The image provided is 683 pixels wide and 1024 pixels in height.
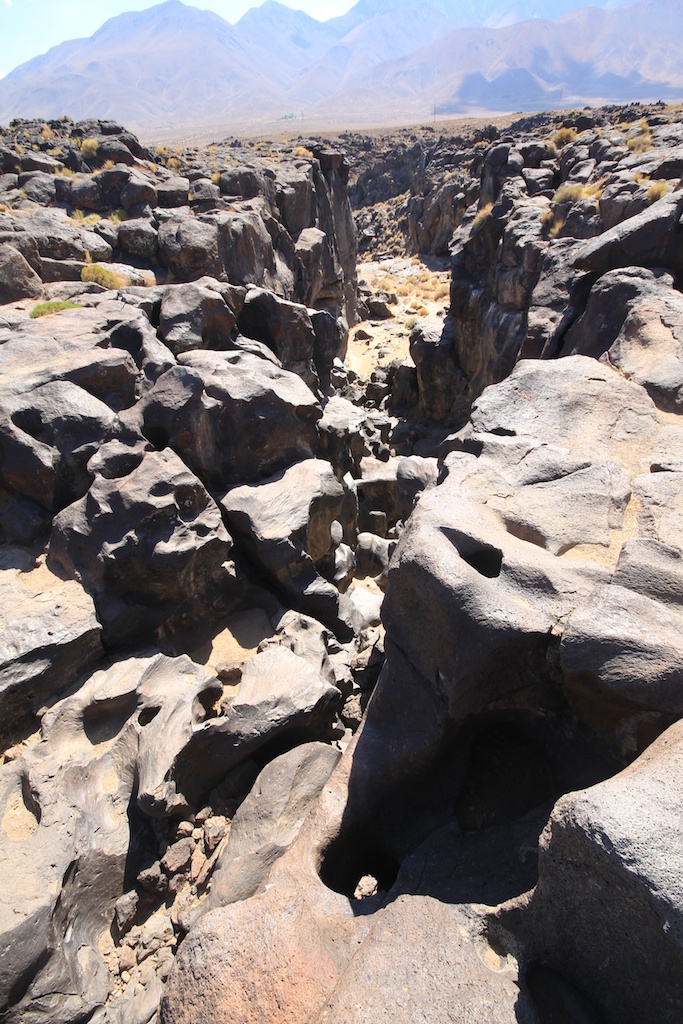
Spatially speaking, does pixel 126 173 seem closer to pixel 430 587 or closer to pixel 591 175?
pixel 591 175

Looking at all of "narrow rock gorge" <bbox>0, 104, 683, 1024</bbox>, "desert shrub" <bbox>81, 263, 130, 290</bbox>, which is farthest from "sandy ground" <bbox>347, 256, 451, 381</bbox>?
"narrow rock gorge" <bbox>0, 104, 683, 1024</bbox>

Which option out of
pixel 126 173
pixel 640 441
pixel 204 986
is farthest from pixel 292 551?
pixel 126 173

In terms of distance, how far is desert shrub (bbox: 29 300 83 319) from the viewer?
37.5 feet

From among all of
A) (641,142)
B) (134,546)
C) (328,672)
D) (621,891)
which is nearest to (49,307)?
(134,546)

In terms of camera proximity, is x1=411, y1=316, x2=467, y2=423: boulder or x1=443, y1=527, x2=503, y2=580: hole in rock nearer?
x1=443, y1=527, x2=503, y2=580: hole in rock

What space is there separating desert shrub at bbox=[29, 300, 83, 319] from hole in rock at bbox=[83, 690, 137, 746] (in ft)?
26.4

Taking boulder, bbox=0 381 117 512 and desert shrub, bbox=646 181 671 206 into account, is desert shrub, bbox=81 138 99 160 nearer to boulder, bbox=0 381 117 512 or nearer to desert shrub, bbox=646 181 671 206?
boulder, bbox=0 381 117 512

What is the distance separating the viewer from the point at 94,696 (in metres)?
7.31

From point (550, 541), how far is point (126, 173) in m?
20.3

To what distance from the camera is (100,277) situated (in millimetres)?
13859

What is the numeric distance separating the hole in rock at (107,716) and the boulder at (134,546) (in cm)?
100

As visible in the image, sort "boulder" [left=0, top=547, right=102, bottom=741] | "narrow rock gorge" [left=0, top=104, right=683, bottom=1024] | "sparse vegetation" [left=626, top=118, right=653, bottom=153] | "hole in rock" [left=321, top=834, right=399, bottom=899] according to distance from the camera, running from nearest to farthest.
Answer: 1. "narrow rock gorge" [left=0, top=104, right=683, bottom=1024]
2. "hole in rock" [left=321, top=834, right=399, bottom=899]
3. "boulder" [left=0, top=547, right=102, bottom=741]
4. "sparse vegetation" [left=626, top=118, right=653, bottom=153]

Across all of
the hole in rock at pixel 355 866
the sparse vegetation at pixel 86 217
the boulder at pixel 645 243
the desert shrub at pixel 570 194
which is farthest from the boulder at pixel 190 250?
the hole in rock at pixel 355 866

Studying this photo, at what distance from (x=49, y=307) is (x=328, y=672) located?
30.2 feet
